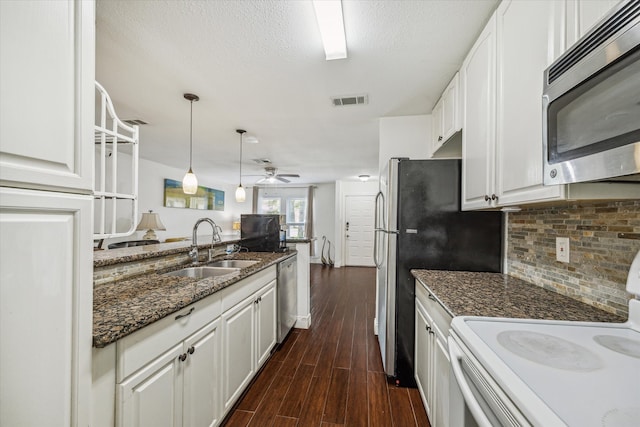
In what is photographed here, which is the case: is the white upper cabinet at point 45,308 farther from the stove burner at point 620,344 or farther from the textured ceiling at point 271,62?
the stove burner at point 620,344

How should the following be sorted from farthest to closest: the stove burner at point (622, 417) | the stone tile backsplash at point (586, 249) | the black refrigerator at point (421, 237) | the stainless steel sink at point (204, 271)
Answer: the stainless steel sink at point (204, 271), the black refrigerator at point (421, 237), the stone tile backsplash at point (586, 249), the stove burner at point (622, 417)

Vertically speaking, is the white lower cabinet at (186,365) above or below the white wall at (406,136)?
below

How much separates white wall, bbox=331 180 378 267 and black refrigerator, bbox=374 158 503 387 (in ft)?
15.8

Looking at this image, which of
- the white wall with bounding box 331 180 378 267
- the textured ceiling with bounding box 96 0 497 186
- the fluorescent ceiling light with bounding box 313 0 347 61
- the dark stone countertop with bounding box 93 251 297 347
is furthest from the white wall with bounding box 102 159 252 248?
the fluorescent ceiling light with bounding box 313 0 347 61

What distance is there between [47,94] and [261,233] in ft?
7.69

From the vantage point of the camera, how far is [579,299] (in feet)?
3.87

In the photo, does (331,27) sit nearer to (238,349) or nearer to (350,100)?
(350,100)

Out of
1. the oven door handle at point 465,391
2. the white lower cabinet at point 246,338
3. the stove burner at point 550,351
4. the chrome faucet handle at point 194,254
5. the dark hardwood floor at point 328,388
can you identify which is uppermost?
the chrome faucet handle at point 194,254

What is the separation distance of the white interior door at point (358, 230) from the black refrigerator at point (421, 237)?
493cm

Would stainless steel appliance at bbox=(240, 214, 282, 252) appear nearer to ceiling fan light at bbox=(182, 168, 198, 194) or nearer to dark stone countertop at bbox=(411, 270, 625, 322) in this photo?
ceiling fan light at bbox=(182, 168, 198, 194)

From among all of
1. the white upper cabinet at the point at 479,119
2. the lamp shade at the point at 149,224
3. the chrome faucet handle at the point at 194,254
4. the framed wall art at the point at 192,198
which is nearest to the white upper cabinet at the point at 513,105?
the white upper cabinet at the point at 479,119

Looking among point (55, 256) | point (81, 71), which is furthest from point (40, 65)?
point (55, 256)

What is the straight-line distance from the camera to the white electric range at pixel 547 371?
0.52m

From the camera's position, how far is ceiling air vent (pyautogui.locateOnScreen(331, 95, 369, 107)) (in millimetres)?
2277
